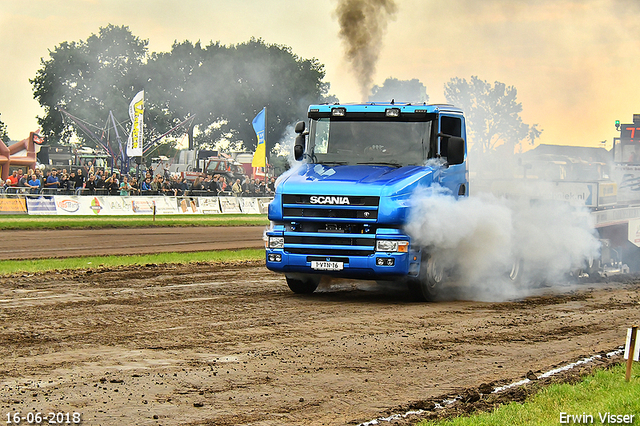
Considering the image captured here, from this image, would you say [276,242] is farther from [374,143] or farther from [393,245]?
[374,143]

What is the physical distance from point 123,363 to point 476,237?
7.00m

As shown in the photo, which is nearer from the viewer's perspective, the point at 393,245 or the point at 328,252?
the point at 393,245

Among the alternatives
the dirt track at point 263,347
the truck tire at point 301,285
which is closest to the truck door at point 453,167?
the dirt track at point 263,347

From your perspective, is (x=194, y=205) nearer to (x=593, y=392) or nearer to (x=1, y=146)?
(x=1, y=146)

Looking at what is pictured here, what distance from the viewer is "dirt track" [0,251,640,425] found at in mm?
5992

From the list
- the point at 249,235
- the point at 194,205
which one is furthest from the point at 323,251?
the point at 194,205

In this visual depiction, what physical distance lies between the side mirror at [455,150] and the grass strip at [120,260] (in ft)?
26.7

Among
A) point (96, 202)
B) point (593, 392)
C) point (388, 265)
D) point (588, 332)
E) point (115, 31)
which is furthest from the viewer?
point (115, 31)

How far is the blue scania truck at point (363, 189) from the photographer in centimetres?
1113

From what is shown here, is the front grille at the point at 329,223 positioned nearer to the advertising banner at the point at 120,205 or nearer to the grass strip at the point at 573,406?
the grass strip at the point at 573,406

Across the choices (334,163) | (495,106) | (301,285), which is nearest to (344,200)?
(334,163)

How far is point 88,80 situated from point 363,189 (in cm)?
7488

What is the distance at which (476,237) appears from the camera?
1252 cm

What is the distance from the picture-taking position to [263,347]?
8.09 m
